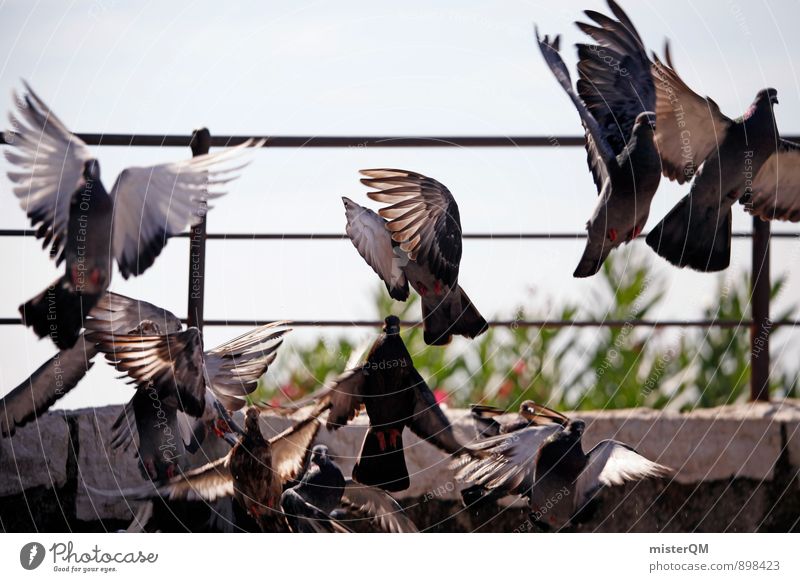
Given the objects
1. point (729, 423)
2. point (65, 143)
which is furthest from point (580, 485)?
point (65, 143)

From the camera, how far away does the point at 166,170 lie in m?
2.98

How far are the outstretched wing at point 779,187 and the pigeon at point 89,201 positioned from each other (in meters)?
1.42

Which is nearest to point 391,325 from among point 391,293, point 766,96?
point 391,293

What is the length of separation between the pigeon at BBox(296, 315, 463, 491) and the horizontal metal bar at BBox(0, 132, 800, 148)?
0.49 m

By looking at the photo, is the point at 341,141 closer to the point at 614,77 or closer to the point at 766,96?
the point at 614,77

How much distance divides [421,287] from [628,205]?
0.60 m

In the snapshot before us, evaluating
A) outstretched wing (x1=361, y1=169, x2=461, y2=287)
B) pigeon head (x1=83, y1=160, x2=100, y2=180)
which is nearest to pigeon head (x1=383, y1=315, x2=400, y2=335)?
outstretched wing (x1=361, y1=169, x2=461, y2=287)

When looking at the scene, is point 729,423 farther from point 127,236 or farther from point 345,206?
point 127,236

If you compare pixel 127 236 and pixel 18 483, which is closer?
pixel 127 236

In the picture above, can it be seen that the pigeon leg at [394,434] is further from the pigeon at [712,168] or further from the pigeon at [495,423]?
the pigeon at [712,168]

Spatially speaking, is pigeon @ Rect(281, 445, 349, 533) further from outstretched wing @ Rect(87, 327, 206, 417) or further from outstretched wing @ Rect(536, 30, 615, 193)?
outstretched wing @ Rect(536, 30, 615, 193)

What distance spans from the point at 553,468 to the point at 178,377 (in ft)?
3.33

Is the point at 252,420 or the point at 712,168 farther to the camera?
the point at 712,168

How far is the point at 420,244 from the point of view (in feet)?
10.3
